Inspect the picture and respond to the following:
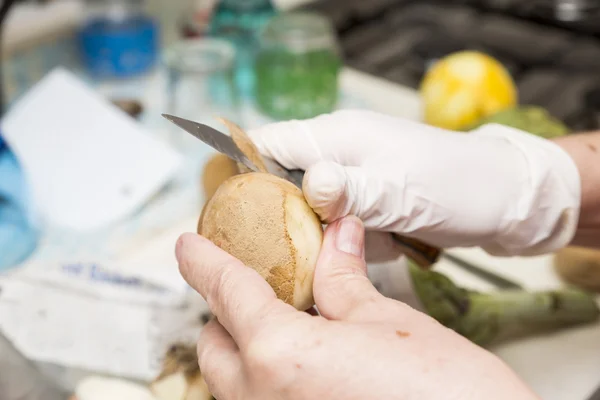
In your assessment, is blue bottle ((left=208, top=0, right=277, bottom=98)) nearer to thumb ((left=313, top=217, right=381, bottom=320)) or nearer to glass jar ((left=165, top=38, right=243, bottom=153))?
glass jar ((left=165, top=38, right=243, bottom=153))

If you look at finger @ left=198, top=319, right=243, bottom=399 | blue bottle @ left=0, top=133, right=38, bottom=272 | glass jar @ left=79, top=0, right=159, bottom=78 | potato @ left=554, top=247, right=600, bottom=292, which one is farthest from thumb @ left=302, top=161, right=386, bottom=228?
glass jar @ left=79, top=0, right=159, bottom=78

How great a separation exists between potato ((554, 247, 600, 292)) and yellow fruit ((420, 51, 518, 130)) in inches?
11.5

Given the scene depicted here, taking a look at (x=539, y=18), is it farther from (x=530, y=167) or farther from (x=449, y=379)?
(x=449, y=379)

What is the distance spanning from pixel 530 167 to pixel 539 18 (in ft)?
3.25

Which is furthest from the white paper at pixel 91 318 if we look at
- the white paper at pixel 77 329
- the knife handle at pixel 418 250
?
the knife handle at pixel 418 250

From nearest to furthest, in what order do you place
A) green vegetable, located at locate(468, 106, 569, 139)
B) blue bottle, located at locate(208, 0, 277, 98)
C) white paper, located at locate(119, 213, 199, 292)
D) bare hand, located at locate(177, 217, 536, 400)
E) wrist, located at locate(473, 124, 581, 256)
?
bare hand, located at locate(177, 217, 536, 400)
wrist, located at locate(473, 124, 581, 256)
white paper, located at locate(119, 213, 199, 292)
green vegetable, located at locate(468, 106, 569, 139)
blue bottle, located at locate(208, 0, 277, 98)

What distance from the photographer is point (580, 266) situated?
2.48 ft

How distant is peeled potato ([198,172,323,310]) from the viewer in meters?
0.45

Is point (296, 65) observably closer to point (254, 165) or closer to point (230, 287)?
point (254, 165)

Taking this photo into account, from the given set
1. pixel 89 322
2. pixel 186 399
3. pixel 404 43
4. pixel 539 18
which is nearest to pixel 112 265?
pixel 89 322

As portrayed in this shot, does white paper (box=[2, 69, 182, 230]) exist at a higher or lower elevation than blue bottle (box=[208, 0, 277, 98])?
lower

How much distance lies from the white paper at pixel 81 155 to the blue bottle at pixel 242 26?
29cm

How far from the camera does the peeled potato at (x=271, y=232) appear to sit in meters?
0.45

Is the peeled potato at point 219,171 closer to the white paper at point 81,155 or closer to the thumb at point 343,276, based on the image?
the thumb at point 343,276
